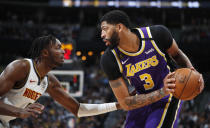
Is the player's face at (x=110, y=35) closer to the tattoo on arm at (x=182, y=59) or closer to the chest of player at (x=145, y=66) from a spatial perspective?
the chest of player at (x=145, y=66)

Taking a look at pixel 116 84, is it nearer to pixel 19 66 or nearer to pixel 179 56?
pixel 179 56

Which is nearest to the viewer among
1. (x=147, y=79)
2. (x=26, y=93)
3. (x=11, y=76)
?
(x=147, y=79)

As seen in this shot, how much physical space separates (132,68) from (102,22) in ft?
2.24

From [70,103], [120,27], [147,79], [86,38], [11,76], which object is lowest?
[86,38]

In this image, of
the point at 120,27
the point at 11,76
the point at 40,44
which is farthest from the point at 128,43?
the point at 11,76

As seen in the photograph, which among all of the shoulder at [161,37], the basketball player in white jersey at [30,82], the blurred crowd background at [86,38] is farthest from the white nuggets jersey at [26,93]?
the blurred crowd background at [86,38]

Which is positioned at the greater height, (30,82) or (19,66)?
(19,66)

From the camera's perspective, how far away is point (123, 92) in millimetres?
3621

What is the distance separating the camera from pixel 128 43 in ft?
11.8

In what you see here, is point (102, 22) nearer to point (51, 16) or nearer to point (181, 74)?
point (181, 74)

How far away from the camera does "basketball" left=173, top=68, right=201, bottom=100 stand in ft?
10.3

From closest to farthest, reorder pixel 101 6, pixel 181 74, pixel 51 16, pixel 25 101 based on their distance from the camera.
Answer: pixel 181 74 → pixel 25 101 → pixel 101 6 → pixel 51 16

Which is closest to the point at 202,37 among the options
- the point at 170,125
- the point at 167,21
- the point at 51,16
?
the point at 167,21

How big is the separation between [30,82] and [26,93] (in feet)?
0.53
